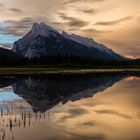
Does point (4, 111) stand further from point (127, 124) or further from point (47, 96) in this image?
point (47, 96)

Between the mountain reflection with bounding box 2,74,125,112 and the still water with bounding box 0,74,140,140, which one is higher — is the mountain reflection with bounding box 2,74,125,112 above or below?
above

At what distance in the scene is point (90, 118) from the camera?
28188mm

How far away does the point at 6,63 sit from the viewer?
610 feet

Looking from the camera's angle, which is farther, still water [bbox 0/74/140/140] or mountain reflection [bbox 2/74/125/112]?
mountain reflection [bbox 2/74/125/112]

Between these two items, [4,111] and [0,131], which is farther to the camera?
[4,111]

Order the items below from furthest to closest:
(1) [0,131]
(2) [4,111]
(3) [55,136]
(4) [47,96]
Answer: (4) [47,96] → (2) [4,111] → (1) [0,131] → (3) [55,136]

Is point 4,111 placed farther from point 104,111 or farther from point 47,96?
point 47,96

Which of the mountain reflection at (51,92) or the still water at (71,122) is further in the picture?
the mountain reflection at (51,92)

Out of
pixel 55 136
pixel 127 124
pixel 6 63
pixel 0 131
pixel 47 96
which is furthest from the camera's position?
pixel 6 63

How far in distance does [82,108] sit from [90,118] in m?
6.57

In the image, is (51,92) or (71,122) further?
(51,92)

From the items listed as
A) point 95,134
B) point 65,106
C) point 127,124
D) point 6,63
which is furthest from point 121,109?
point 6,63

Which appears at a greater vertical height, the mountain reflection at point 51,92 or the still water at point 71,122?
the mountain reflection at point 51,92

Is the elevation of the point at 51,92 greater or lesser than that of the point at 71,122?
greater
